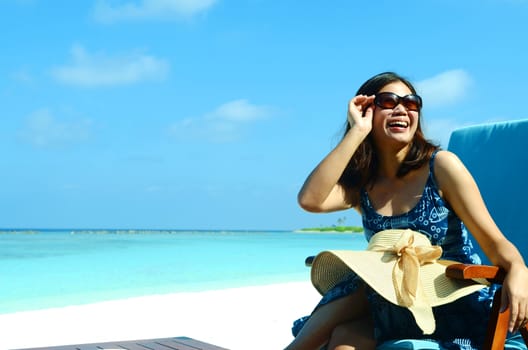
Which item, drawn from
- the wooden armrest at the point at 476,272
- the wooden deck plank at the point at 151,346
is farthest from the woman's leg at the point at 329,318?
the wooden deck plank at the point at 151,346

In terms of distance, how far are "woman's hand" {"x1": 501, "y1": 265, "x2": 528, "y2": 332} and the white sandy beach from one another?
3.50m

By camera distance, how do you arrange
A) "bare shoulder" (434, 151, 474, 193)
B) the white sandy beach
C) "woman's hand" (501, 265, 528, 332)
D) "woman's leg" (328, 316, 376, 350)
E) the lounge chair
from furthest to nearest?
the white sandy beach
the lounge chair
"bare shoulder" (434, 151, 474, 193)
"woman's leg" (328, 316, 376, 350)
"woman's hand" (501, 265, 528, 332)

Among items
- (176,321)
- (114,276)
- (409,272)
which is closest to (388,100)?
(409,272)

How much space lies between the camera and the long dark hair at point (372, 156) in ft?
7.80

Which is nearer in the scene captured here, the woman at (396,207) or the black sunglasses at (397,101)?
the woman at (396,207)

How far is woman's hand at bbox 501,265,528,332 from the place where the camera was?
6.40ft

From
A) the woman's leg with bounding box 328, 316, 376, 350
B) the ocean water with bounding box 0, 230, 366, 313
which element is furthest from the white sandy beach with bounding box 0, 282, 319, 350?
the woman's leg with bounding box 328, 316, 376, 350

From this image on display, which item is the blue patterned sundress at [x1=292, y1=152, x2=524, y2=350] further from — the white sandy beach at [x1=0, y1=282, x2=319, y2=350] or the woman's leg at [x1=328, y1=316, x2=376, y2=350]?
the white sandy beach at [x1=0, y1=282, x2=319, y2=350]

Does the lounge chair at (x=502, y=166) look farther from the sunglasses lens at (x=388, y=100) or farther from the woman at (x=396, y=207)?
the sunglasses lens at (x=388, y=100)

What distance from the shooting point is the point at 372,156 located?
2531mm

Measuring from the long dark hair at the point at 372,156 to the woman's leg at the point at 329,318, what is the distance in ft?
1.49

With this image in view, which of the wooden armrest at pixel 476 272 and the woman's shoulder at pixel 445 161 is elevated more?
the woman's shoulder at pixel 445 161

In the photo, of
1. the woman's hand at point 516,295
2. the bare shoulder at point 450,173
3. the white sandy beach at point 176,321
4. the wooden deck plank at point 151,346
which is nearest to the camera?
the woman's hand at point 516,295

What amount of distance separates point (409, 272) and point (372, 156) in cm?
57
